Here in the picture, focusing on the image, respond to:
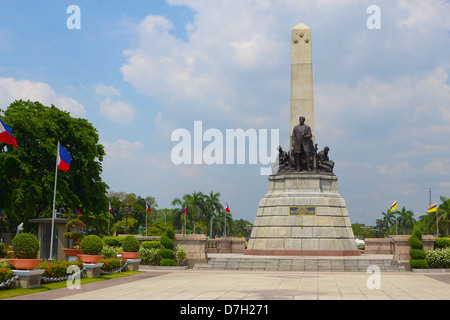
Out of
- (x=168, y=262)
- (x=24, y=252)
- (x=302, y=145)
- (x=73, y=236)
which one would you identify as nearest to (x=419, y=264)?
(x=302, y=145)

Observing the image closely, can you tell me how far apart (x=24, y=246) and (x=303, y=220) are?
20.5 m

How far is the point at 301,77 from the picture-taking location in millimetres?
38750

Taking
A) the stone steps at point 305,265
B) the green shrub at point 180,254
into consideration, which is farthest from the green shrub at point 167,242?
the stone steps at point 305,265

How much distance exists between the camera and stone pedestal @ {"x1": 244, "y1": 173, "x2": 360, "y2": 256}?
33969mm

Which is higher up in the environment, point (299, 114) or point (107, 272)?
point (299, 114)

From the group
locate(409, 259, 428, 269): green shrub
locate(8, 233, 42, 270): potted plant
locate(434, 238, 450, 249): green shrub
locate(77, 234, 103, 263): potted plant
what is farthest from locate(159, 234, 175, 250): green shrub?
locate(434, 238, 450, 249): green shrub

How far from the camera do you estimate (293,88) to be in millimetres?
38719

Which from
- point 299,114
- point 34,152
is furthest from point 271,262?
point 34,152

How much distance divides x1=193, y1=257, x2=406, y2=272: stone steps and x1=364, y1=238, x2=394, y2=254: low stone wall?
1423 cm

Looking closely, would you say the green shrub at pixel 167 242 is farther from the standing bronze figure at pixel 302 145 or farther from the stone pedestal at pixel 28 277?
the stone pedestal at pixel 28 277

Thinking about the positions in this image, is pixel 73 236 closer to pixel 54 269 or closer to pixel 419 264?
pixel 54 269

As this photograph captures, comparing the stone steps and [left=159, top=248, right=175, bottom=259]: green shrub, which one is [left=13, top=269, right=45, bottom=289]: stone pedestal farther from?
the stone steps

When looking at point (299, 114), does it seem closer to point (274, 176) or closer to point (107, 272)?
point (274, 176)
